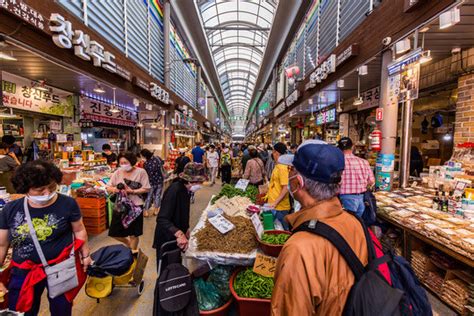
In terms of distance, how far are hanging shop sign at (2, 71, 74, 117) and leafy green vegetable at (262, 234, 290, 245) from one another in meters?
6.97

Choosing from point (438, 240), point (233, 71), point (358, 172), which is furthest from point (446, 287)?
point (233, 71)

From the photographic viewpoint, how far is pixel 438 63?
5.18 meters

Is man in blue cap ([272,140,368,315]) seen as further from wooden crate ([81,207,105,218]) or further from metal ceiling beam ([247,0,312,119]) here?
metal ceiling beam ([247,0,312,119])

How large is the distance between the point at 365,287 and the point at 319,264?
18cm

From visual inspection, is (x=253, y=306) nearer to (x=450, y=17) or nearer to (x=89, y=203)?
(x=450, y=17)

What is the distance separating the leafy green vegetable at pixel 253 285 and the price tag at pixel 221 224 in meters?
0.49

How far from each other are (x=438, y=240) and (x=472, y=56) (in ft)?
11.8

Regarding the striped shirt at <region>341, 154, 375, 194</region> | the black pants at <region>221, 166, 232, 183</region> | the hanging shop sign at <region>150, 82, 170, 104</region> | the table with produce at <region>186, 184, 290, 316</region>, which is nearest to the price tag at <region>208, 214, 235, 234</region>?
the table with produce at <region>186, 184, 290, 316</region>

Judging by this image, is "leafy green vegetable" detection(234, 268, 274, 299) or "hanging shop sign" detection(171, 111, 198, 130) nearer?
"leafy green vegetable" detection(234, 268, 274, 299)

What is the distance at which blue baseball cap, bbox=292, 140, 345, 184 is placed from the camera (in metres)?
1.17

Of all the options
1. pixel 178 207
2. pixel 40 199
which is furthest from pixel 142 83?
pixel 40 199

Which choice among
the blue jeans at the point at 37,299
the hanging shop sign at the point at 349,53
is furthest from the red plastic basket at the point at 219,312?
the hanging shop sign at the point at 349,53

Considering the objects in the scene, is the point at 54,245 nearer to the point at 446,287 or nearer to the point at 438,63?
the point at 446,287

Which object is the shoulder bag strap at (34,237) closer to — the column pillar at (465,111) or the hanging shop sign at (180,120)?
the column pillar at (465,111)
